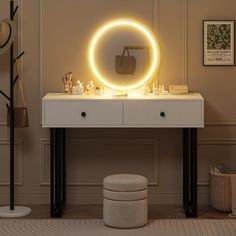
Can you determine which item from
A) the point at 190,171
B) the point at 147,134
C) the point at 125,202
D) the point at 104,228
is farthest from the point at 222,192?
the point at 104,228

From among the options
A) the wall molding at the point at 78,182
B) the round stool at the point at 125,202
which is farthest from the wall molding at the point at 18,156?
the round stool at the point at 125,202

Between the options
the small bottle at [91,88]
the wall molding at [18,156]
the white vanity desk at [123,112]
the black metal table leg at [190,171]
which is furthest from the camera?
the wall molding at [18,156]

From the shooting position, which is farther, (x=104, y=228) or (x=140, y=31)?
(x=140, y=31)

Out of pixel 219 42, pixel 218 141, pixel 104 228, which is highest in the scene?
pixel 219 42

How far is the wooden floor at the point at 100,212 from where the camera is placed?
15.9 ft

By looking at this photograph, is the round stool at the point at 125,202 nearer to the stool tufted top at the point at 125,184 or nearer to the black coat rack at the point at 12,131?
the stool tufted top at the point at 125,184

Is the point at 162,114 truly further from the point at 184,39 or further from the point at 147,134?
the point at 184,39

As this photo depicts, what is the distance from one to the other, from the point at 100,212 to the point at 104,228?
50 cm

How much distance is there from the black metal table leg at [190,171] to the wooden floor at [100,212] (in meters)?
0.08

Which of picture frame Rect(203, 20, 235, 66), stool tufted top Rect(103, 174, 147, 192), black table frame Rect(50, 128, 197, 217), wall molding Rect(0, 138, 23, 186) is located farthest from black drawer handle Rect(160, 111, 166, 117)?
wall molding Rect(0, 138, 23, 186)

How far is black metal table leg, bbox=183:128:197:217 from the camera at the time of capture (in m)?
4.79

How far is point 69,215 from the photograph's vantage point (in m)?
4.89

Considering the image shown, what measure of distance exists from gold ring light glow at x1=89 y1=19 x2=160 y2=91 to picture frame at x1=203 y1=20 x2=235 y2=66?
1.27 ft

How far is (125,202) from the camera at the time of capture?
14.5ft
